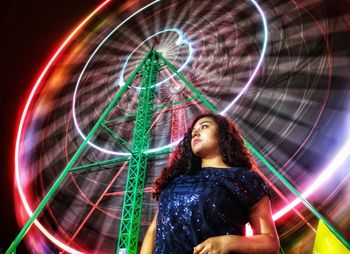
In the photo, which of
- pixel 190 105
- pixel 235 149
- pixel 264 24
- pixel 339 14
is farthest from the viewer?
pixel 190 105

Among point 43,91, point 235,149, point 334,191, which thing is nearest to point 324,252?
point 235,149

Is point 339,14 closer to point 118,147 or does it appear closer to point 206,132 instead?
point 206,132

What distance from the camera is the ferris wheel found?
609 cm

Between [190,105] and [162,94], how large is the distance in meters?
0.73

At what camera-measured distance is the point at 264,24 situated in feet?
19.8

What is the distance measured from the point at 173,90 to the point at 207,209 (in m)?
5.82

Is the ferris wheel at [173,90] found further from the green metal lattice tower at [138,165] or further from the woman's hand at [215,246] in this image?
the woman's hand at [215,246]

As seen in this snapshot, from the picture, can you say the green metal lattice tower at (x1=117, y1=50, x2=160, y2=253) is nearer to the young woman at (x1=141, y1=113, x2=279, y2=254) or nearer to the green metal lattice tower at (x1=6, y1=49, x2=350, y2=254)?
the green metal lattice tower at (x1=6, y1=49, x2=350, y2=254)

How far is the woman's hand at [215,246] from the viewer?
0.83 m

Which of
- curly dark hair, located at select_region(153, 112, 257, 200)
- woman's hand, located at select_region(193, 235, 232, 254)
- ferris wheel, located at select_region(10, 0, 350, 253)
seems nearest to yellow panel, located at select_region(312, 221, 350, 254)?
curly dark hair, located at select_region(153, 112, 257, 200)

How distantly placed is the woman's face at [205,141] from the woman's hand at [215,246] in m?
0.55

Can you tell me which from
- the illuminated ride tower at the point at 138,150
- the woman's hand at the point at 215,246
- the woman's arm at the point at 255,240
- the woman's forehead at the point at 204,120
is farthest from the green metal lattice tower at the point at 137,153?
the woman's hand at the point at 215,246

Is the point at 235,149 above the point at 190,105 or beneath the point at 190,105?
beneath

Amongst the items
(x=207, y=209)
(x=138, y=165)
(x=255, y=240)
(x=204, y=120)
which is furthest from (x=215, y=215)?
(x=138, y=165)
